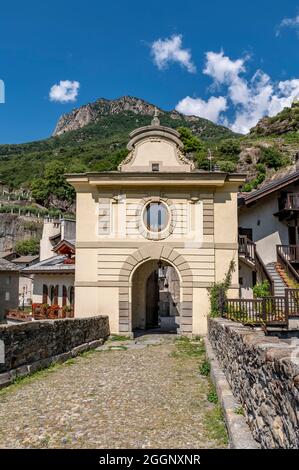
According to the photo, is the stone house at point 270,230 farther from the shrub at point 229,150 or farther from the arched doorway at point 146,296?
the shrub at point 229,150

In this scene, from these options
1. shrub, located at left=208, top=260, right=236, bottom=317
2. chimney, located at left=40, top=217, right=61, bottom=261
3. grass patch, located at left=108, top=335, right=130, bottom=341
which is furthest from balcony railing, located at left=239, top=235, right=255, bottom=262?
chimney, located at left=40, top=217, right=61, bottom=261

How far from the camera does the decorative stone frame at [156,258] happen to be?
1723cm

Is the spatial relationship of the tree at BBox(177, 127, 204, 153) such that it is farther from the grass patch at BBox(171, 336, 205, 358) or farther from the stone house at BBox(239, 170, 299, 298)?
the grass patch at BBox(171, 336, 205, 358)

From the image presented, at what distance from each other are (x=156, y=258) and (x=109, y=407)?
11.0 metres

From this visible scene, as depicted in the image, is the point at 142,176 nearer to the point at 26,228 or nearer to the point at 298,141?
the point at 26,228

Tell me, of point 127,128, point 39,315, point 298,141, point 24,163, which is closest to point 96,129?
point 127,128

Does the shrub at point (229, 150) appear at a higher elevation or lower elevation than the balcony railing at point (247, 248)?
higher

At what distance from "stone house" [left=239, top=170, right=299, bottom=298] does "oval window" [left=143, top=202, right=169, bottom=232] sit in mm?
5554

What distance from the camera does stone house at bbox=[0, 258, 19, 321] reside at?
34594 mm

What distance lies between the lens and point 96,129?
5610 inches

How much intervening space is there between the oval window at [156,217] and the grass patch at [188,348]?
17.4ft

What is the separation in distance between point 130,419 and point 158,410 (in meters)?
0.70

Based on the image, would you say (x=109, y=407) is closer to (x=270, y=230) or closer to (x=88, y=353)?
(x=88, y=353)

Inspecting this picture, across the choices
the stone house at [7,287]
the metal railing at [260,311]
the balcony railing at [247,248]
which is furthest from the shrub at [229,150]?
the metal railing at [260,311]
